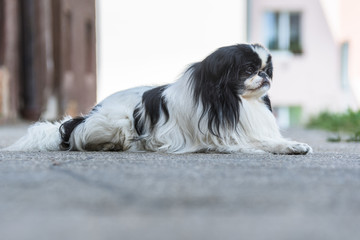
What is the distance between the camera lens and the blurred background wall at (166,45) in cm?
1227

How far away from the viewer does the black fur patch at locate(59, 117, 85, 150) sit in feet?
15.6

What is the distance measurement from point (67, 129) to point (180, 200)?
107 inches

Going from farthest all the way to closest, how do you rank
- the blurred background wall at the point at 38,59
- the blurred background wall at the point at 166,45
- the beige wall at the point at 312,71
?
1. the beige wall at the point at 312,71
2. the blurred background wall at the point at 166,45
3. the blurred background wall at the point at 38,59

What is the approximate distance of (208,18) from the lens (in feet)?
46.2

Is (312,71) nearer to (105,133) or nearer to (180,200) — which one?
(105,133)

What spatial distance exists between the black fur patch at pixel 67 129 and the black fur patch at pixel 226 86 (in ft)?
3.20

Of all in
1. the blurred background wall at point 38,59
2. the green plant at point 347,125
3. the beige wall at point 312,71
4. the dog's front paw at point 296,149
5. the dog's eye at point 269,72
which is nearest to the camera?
the dog's front paw at point 296,149

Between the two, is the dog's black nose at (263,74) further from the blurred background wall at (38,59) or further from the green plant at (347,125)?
the blurred background wall at (38,59)

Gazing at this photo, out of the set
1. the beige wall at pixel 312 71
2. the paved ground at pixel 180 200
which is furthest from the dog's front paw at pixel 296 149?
the beige wall at pixel 312 71

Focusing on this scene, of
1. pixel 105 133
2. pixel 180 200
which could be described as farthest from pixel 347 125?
pixel 180 200

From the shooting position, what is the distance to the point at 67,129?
15.7 feet

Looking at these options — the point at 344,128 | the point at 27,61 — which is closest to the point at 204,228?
the point at 344,128

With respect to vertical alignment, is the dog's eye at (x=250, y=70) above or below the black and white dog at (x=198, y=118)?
above

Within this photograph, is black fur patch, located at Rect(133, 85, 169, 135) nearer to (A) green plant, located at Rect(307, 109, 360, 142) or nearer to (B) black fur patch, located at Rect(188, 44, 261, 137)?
(B) black fur patch, located at Rect(188, 44, 261, 137)
